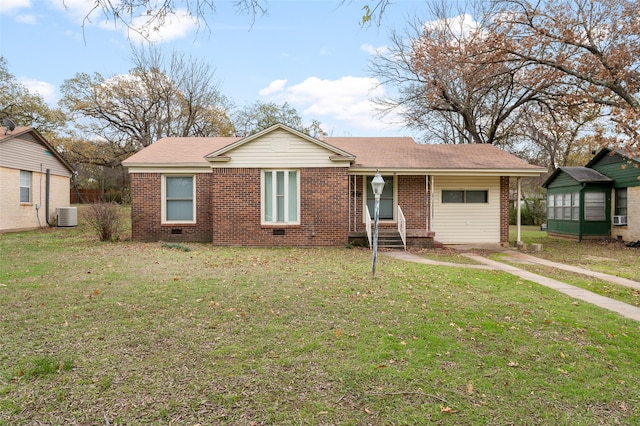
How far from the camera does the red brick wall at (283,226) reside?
13570 mm

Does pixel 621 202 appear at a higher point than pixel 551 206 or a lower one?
higher

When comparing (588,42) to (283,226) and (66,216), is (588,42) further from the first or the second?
(66,216)

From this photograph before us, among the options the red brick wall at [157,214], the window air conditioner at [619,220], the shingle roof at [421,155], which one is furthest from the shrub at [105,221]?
the window air conditioner at [619,220]

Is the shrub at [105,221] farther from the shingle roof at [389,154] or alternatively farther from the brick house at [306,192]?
the shingle roof at [389,154]

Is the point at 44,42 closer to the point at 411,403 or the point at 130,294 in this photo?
the point at 130,294

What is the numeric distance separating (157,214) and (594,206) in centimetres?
1850

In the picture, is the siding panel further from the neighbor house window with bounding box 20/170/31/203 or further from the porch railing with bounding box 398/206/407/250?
the porch railing with bounding box 398/206/407/250

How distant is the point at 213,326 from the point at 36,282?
427 centimetres

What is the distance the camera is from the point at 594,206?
1842 cm

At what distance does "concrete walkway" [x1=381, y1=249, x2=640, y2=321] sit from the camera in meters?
6.25

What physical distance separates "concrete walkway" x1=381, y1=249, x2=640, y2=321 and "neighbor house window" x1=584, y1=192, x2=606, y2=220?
7.24 m

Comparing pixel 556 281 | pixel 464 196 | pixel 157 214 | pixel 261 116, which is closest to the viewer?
pixel 556 281

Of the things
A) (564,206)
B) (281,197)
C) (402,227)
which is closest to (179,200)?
(281,197)

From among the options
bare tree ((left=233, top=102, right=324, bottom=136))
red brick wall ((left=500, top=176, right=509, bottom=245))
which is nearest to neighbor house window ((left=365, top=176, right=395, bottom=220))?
red brick wall ((left=500, top=176, right=509, bottom=245))
